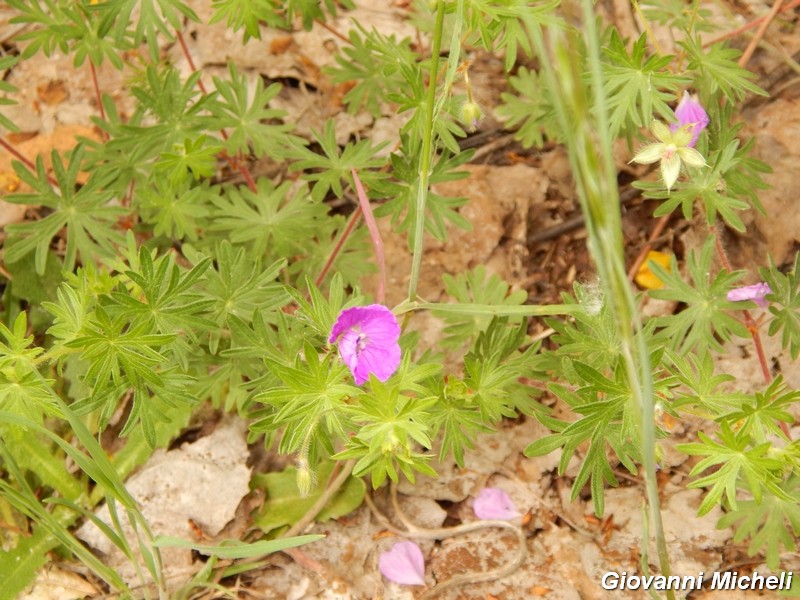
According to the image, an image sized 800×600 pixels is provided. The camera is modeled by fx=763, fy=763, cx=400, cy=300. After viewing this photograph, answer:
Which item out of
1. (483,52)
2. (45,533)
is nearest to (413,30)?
(483,52)

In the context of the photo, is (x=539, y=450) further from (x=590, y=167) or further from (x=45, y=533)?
(x=45, y=533)

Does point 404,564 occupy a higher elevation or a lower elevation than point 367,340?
lower

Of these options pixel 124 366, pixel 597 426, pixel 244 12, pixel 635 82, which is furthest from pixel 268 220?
pixel 597 426

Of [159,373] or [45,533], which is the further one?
[45,533]

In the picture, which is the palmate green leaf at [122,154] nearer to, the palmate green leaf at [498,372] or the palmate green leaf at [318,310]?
the palmate green leaf at [318,310]

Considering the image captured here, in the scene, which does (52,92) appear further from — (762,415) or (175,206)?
(762,415)

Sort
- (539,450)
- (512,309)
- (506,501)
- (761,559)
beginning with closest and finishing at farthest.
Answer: (512,309) → (539,450) → (761,559) → (506,501)

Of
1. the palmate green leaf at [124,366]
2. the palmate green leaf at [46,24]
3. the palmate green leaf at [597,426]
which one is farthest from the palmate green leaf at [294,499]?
the palmate green leaf at [46,24]
